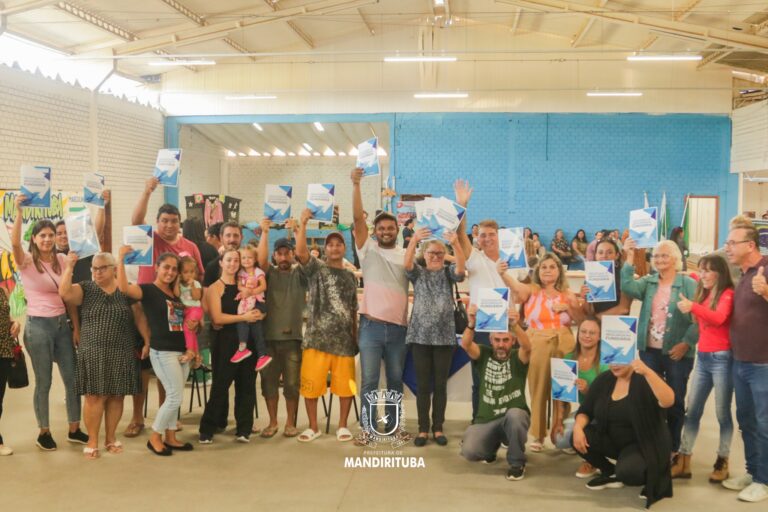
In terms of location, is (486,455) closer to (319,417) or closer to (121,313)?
(319,417)

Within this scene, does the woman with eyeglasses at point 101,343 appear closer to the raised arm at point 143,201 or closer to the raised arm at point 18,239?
the raised arm at point 18,239

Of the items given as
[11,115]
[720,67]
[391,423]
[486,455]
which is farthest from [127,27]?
[720,67]

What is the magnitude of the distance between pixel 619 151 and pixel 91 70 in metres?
11.8

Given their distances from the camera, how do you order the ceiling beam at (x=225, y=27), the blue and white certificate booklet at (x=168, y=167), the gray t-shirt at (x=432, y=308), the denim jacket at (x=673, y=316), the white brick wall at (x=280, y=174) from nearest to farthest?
the denim jacket at (x=673, y=316) < the gray t-shirt at (x=432, y=308) < the blue and white certificate booklet at (x=168, y=167) < the ceiling beam at (x=225, y=27) < the white brick wall at (x=280, y=174)

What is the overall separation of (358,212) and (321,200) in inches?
10.5

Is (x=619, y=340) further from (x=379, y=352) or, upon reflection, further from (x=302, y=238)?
(x=302, y=238)

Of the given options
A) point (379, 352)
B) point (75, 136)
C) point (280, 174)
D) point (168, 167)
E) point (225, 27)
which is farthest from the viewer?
point (280, 174)

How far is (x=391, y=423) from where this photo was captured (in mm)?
4539

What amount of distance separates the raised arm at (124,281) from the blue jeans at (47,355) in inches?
22.0

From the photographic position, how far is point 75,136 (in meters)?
11.8

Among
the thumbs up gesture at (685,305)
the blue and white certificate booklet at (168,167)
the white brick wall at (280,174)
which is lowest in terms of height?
the thumbs up gesture at (685,305)

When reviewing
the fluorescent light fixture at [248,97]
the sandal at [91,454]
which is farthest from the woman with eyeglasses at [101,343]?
the fluorescent light fixture at [248,97]

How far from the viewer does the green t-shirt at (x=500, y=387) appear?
390 cm

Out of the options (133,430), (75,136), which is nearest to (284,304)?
(133,430)
